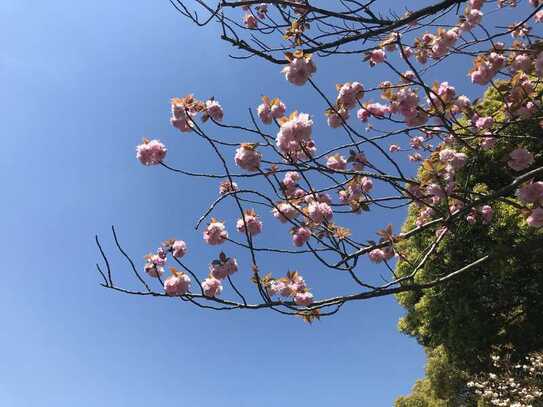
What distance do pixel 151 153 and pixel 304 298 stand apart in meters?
1.81

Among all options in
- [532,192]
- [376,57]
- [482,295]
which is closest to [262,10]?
[376,57]

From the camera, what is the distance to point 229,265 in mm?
3801

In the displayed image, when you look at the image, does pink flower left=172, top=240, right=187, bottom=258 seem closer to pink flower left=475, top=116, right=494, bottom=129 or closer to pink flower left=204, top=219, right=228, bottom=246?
pink flower left=204, top=219, right=228, bottom=246

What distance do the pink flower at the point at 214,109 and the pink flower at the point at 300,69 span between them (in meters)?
0.86

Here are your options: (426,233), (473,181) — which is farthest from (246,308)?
(473,181)

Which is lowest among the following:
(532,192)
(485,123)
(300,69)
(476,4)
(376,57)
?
(532,192)

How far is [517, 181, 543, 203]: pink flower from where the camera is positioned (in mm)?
3516

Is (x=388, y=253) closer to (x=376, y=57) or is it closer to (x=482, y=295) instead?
(x=376, y=57)

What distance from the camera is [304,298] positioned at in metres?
3.66

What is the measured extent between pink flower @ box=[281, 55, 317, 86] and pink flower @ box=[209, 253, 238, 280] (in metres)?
1.59

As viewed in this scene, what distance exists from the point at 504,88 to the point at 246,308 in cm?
277

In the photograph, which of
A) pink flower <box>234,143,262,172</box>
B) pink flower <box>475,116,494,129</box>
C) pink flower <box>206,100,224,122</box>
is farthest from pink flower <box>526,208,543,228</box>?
pink flower <box>206,100,224,122</box>

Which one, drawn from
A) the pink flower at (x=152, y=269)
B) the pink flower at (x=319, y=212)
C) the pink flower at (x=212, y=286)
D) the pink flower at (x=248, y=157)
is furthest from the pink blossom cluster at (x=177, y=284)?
the pink flower at (x=319, y=212)

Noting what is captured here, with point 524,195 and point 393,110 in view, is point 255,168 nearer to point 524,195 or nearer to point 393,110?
point 393,110
